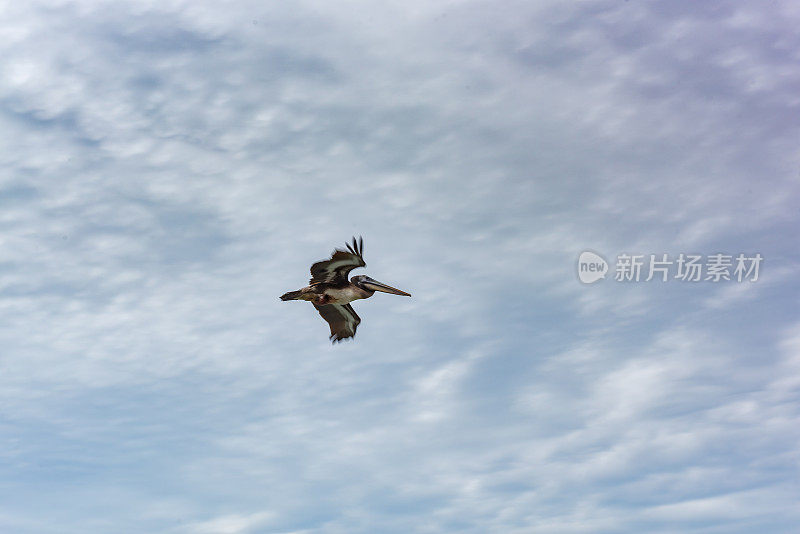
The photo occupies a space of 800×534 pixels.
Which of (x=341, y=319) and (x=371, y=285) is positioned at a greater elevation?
(x=371, y=285)

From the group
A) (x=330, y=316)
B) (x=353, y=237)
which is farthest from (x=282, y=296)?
(x=353, y=237)

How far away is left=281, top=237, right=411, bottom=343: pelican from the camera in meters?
25.0

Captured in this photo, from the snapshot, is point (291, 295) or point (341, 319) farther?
point (341, 319)

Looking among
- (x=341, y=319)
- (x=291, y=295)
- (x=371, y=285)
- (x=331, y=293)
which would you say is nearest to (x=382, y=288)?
(x=371, y=285)

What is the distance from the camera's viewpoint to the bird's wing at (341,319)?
92.6ft

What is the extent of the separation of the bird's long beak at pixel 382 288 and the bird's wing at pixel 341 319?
176cm

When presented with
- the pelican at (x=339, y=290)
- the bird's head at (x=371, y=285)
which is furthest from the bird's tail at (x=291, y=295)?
the bird's head at (x=371, y=285)

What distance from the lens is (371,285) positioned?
88.5 ft

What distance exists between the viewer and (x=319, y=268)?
25719mm

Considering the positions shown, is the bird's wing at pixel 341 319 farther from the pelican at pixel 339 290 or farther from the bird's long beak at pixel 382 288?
the bird's long beak at pixel 382 288

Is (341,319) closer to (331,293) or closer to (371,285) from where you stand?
(331,293)

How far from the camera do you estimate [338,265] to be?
2541cm

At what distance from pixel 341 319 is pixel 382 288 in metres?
2.41

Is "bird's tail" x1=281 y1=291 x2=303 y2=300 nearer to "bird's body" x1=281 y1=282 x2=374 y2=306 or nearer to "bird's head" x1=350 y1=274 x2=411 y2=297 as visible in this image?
"bird's body" x1=281 y1=282 x2=374 y2=306
